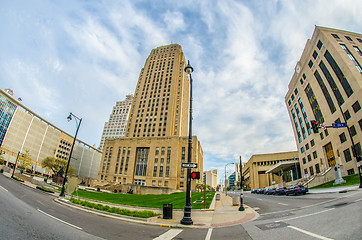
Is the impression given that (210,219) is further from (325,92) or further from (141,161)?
(141,161)

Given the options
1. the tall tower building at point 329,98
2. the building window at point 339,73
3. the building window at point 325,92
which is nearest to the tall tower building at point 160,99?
the tall tower building at point 329,98

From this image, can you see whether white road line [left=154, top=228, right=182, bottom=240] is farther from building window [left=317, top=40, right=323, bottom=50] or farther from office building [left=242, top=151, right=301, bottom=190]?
office building [left=242, top=151, right=301, bottom=190]

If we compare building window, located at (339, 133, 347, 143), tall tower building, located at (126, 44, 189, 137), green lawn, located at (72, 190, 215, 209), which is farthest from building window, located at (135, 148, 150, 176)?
building window, located at (339, 133, 347, 143)

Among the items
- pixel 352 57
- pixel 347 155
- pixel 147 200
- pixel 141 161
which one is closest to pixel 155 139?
pixel 141 161

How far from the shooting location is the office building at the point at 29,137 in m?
77.5

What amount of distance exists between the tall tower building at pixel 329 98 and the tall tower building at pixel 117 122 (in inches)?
4639

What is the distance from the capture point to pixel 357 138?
108ft

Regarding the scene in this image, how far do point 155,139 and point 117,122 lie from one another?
8030cm

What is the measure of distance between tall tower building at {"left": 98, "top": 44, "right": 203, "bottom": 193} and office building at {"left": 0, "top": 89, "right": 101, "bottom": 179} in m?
18.2

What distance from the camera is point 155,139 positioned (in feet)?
231

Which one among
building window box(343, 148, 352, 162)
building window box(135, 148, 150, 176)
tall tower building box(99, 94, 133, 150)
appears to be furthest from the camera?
tall tower building box(99, 94, 133, 150)

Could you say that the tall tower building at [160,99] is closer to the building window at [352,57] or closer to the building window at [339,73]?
the building window at [339,73]

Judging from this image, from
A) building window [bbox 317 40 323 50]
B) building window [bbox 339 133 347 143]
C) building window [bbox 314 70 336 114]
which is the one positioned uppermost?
building window [bbox 317 40 323 50]

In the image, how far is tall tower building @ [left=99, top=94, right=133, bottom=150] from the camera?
13500cm
